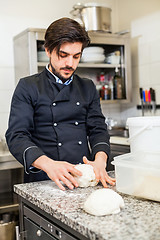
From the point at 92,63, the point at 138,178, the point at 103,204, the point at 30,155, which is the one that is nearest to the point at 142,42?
the point at 92,63

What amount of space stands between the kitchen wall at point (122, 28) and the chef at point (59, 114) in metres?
1.59

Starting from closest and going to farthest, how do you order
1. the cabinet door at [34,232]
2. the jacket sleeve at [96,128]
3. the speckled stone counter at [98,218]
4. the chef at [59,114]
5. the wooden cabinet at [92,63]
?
the speckled stone counter at [98,218], the cabinet door at [34,232], the chef at [59,114], the jacket sleeve at [96,128], the wooden cabinet at [92,63]

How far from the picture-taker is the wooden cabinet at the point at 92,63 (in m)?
3.00

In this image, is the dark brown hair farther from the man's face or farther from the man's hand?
the man's hand

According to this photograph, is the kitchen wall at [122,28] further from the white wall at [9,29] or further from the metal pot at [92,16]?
the metal pot at [92,16]

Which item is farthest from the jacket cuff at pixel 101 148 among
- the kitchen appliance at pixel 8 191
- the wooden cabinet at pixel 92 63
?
the wooden cabinet at pixel 92 63

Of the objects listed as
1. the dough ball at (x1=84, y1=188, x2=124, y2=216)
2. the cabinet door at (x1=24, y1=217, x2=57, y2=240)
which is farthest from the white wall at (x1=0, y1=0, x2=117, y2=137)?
the dough ball at (x1=84, y1=188, x2=124, y2=216)

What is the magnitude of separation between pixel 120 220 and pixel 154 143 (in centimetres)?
50

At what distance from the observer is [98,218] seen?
0.99 meters

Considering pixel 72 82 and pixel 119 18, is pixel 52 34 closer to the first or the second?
pixel 72 82

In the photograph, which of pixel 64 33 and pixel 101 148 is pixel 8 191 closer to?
pixel 101 148

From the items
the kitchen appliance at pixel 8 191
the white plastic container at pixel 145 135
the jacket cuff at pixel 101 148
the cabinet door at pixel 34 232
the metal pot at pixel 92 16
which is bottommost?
the kitchen appliance at pixel 8 191

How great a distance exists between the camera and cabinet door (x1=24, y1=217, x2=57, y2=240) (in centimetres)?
121

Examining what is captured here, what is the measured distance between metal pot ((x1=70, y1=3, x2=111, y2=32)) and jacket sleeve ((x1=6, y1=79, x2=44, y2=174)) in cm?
180
